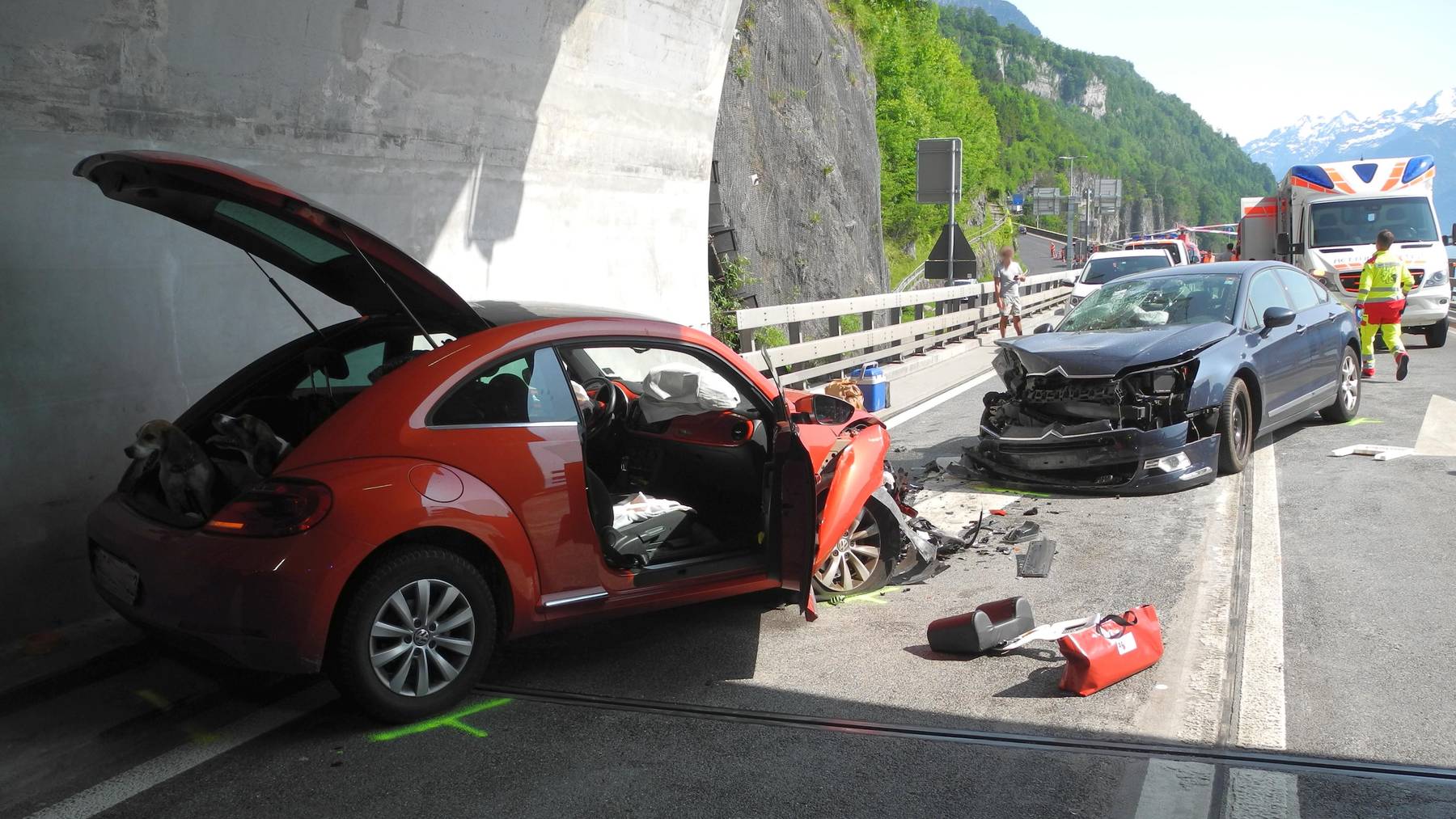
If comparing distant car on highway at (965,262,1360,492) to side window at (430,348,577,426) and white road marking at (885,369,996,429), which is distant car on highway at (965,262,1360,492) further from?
side window at (430,348,577,426)

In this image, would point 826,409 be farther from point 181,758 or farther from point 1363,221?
point 1363,221

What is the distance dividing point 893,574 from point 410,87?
4755 millimetres

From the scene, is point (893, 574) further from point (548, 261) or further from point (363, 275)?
point (548, 261)

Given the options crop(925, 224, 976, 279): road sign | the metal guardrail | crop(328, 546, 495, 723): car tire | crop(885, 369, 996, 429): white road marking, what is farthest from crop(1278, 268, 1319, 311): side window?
A: crop(925, 224, 976, 279): road sign

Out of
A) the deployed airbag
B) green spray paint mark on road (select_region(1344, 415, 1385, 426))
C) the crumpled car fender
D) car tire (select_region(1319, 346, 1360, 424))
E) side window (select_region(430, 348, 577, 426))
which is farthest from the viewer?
green spray paint mark on road (select_region(1344, 415, 1385, 426))

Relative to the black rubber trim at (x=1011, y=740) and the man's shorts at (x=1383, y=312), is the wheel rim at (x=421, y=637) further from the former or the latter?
the man's shorts at (x=1383, y=312)

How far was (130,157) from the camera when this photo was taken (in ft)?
13.5

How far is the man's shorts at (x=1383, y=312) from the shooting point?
13.8 metres

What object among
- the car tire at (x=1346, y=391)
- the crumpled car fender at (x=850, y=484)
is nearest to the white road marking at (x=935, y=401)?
the car tire at (x=1346, y=391)

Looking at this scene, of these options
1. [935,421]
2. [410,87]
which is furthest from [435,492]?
[935,421]

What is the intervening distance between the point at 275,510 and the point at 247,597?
1.01 feet

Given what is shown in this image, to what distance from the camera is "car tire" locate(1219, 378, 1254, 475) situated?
→ 8.12 m

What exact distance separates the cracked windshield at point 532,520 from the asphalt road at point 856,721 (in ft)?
0.08

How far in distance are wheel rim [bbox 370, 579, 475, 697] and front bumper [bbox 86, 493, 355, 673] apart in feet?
0.72
